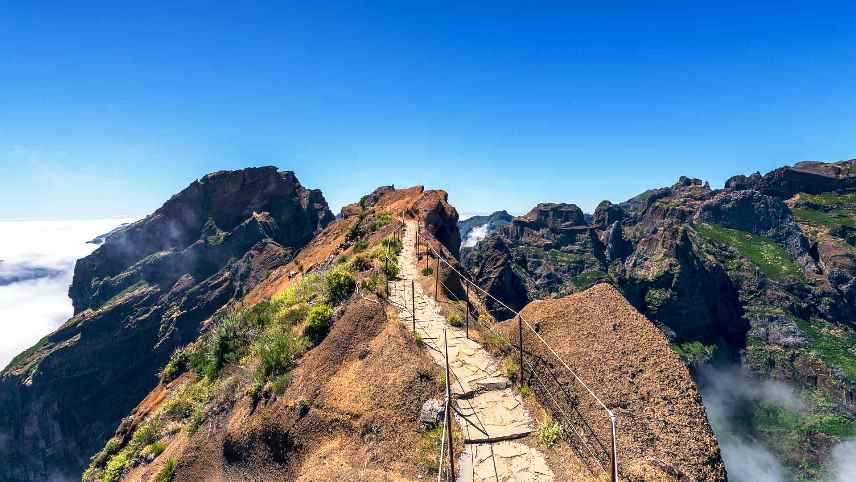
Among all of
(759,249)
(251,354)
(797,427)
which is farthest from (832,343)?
(251,354)

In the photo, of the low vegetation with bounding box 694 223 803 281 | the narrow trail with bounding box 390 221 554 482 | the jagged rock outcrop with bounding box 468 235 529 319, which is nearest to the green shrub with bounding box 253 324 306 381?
the narrow trail with bounding box 390 221 554 482

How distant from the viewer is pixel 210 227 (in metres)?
140

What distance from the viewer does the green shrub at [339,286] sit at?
69.3 feet

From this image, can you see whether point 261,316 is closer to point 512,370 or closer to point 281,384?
point 281,384

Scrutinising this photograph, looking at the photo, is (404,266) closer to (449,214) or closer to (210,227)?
(449,214)

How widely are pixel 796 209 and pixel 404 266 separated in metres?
242

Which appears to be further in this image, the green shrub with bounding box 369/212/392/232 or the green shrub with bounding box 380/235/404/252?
the green shrub with bounding box 369/212/392/232

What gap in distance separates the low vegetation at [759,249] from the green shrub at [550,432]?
202 meters

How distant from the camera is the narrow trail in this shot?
9547 mm

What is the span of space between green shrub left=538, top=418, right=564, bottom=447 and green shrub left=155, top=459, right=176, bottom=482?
49.8 ft

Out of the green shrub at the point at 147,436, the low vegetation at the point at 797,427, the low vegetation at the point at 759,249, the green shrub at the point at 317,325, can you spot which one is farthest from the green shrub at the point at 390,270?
the low vegetation at the point at 759,249

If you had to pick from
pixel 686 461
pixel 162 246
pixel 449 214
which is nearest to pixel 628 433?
pixel 686 461

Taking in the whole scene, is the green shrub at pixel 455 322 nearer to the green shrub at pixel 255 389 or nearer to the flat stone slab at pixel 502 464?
the flat stone slab at pixel 502 464

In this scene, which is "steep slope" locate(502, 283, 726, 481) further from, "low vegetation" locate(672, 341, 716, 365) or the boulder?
"low vegetation" locate(672, 341, 716, 365)
